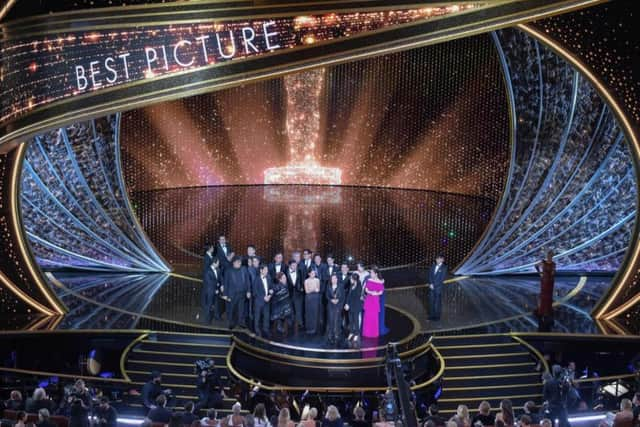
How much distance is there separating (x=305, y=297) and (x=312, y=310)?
18 cm


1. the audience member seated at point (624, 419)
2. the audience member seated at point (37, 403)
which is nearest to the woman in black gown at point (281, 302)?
the audience member seated at point (37, 403)

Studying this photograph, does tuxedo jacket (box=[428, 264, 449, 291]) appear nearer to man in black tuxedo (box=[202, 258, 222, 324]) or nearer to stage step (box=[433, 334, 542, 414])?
stage step (box=[433, 334, 542, 414])

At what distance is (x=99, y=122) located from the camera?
44.6 feet

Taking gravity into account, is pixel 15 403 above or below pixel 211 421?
above

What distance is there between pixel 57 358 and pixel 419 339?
442cm

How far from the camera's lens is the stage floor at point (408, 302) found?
437 inches

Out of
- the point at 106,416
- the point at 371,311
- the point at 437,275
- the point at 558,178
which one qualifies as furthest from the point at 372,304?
the point at 558,178

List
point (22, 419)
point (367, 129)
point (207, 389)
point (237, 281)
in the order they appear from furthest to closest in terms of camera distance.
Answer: point (367, 129) → point (237, 281) → point (207, 389) → point (22, 419)

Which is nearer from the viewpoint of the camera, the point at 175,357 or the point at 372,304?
the point at 175,357

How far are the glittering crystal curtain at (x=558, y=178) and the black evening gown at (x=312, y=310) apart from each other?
4.26m

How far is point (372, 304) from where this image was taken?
34.4 ft

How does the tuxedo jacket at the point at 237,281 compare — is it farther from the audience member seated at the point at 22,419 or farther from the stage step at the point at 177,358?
the audience member seated at the point at 22,419

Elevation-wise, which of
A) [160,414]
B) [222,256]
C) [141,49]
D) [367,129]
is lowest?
[160,414]

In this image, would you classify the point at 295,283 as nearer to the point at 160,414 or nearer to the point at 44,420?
the point at 160,414
